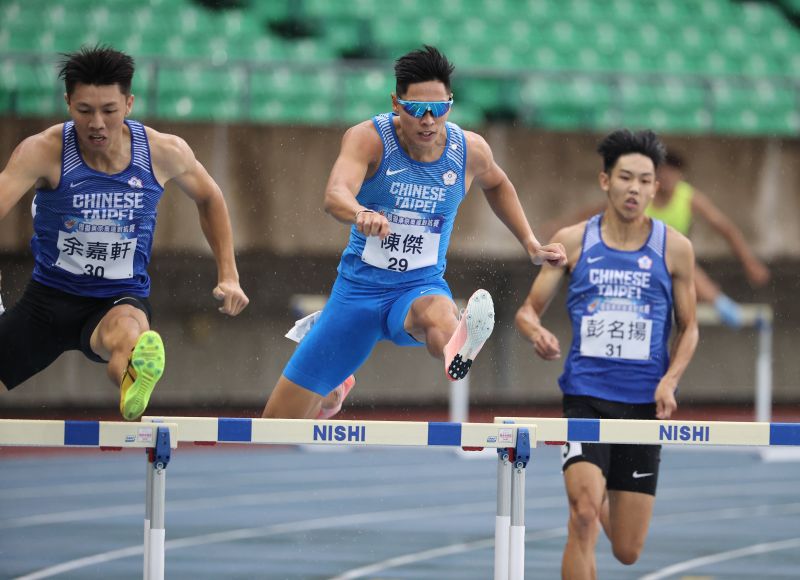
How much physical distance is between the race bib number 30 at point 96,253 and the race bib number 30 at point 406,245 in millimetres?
1019

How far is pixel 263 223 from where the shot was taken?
42.6 ft

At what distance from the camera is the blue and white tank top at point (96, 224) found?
622 cm

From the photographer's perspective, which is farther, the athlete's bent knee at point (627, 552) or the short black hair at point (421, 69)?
the athlete's bent knee at point (627, 552)

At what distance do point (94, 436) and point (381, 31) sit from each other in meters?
10.1

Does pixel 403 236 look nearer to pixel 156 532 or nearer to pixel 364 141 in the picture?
pixel 364 141

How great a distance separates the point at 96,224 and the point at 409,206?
1.27 meters

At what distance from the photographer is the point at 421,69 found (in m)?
6.33

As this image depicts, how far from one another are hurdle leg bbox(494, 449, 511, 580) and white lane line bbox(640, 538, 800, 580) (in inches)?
98.5

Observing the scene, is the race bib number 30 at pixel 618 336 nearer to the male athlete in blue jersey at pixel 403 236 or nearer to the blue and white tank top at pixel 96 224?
the male athlete in blue jersey at pixel 403 236

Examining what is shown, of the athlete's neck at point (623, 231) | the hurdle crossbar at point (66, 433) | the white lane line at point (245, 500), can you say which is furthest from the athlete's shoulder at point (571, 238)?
the white lane line at point (245, 500)

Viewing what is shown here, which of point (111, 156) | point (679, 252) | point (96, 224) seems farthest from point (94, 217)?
point (679, 252)

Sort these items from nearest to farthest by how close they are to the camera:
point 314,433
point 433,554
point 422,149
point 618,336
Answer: point 314,433 < point 422,149 < point 618,336 < point 433,554

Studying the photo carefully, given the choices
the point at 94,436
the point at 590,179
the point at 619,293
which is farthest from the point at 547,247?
the point at 590,179

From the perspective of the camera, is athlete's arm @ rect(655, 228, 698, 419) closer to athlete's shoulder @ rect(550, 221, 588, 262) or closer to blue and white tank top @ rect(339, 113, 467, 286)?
athlete's shoulder @ rect(550, 221, 588, 262)
